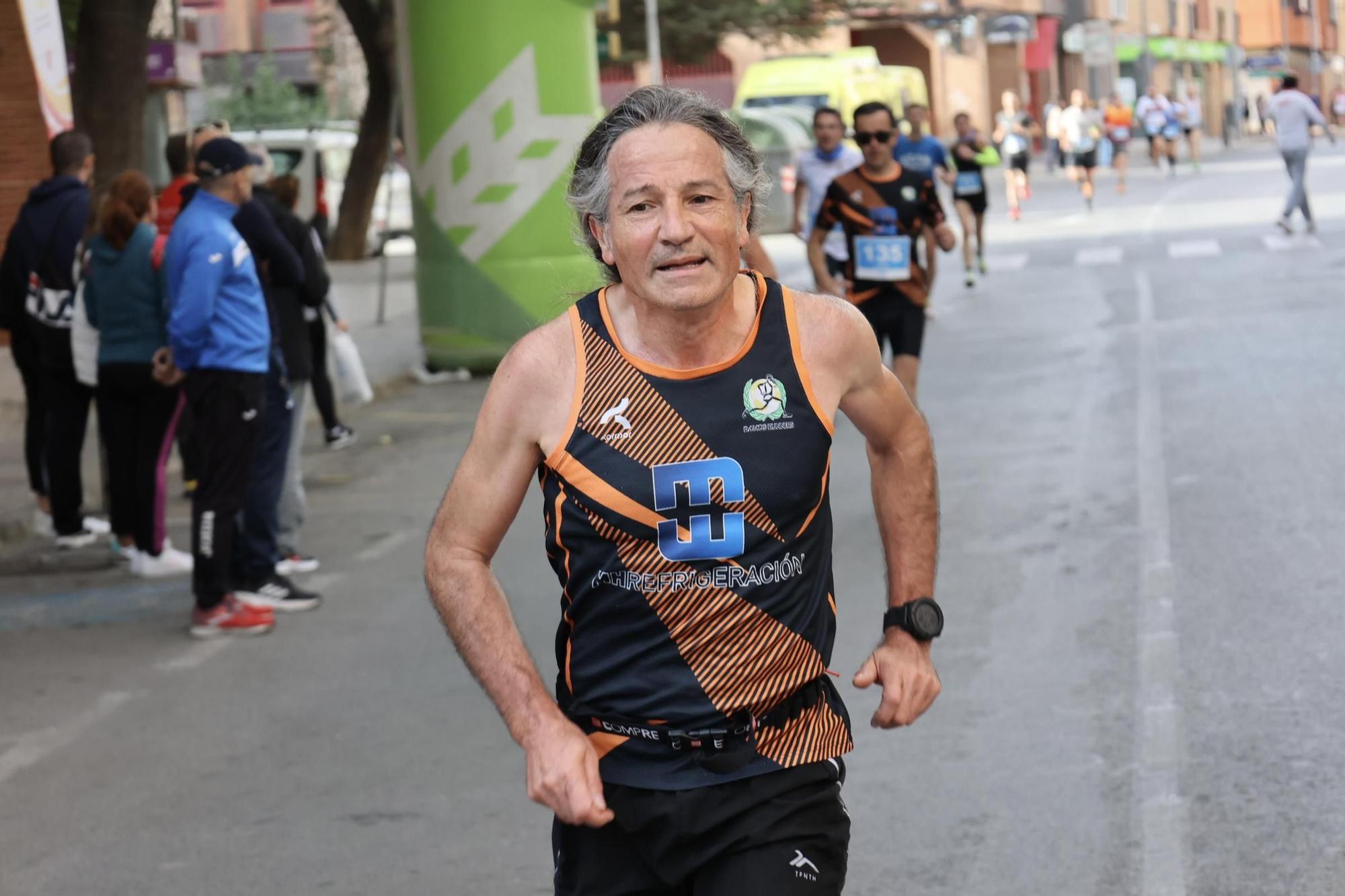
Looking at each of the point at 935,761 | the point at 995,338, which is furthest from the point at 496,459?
the point at 995,338

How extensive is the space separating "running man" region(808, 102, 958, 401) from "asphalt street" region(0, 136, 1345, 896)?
88 cm

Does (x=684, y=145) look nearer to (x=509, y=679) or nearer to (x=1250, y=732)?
(x=509, y=679)

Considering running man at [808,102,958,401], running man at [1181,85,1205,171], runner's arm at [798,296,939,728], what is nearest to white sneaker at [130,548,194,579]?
running man at [808,102,958,401]

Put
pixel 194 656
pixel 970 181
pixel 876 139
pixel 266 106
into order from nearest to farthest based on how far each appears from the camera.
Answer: pixel 194 656, pixel 876 139, pixel 970 181, pixel 266 106

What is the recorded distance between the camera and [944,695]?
6.59 m

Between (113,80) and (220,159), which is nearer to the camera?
(220,159)

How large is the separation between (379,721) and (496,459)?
13.0 feet

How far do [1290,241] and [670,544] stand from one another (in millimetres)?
23750

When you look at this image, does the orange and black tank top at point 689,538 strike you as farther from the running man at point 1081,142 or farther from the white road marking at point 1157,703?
the running man at point 1081,142

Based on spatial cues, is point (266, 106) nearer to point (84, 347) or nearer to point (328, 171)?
point (328, 171)

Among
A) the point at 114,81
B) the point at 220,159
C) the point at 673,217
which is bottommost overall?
the point at 673,217

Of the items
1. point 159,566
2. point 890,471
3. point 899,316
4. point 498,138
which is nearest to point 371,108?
point 498,138

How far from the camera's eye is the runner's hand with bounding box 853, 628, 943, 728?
308 centimetres

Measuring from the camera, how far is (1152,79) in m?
90.5
